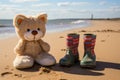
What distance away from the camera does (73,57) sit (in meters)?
3.92

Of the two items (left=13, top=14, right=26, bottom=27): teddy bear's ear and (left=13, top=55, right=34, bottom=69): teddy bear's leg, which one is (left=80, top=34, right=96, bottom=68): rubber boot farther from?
(left=13, top=14, right=26, bottom=27): teddy bear's ear

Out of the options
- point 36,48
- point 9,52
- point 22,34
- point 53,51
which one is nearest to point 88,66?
point 36,48

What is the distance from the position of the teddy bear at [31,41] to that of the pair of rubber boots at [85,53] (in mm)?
230

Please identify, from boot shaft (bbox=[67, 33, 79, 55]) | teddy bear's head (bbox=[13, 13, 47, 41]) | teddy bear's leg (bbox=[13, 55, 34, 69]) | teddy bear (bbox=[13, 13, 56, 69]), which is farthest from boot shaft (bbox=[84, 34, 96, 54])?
teddy bear's leg (bbox=[13, 55, 34, 69])

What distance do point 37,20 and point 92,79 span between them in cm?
138

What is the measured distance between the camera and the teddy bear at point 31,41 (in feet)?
12.4

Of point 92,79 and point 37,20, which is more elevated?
point 37,20

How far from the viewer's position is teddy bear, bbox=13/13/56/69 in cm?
377

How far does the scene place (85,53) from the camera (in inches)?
151

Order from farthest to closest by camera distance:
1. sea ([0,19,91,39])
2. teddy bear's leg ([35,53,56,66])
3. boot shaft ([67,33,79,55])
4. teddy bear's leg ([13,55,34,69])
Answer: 1. sea ([0,19,91,39])
2. boot shaft ([67,33,79,55])
3. teddy bear's leg ([35,53,56,66])
4. teddy bear's leg ([13,55,34,69])

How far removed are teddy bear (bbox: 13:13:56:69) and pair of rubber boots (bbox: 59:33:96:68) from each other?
0.75 ft

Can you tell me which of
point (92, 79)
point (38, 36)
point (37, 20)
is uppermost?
point (37, 20)

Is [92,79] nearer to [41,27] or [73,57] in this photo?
[73,57]

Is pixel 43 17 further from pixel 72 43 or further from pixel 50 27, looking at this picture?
pixel 50 27
